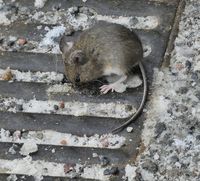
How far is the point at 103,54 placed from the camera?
16.2ft

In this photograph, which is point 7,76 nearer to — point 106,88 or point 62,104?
point 62,104

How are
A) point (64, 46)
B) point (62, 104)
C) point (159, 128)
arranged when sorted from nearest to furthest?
point (159, 128) → point (62, 104) → point (64, 46)

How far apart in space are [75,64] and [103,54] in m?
0.23

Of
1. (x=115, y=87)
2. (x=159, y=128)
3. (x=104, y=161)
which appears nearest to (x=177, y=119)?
(x=159, y=128)

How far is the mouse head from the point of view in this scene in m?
4.89

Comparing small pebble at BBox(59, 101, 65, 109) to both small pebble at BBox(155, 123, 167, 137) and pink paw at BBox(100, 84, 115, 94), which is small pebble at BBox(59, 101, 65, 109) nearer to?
pink paw at BBox(100, 84, 115, 94)

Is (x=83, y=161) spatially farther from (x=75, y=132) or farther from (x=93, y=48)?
(x=93, y=48)

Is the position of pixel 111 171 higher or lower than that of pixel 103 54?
lower

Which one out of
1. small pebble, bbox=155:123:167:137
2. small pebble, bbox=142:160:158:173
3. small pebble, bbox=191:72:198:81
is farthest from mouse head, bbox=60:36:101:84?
small pebble, bbox=142:160:158:173

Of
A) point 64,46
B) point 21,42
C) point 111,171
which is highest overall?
point 64,46

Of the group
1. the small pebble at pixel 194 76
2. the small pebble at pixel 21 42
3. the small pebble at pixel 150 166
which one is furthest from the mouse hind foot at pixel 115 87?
the small pebble at pixel 21 42

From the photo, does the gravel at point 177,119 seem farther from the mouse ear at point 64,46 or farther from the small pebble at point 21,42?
the small pebble at point 21,42

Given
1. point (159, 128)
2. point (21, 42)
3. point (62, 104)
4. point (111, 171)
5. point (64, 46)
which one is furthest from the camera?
point (21, 42)

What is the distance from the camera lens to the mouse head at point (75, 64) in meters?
4.89
